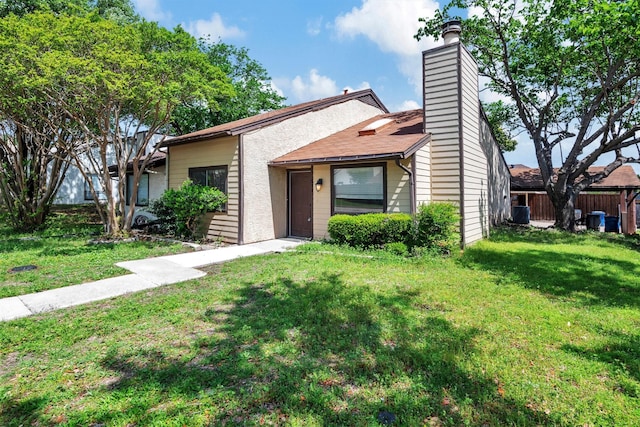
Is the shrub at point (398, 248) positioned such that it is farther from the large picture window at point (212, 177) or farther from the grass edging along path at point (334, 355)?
the large picture window at point (212, 177)

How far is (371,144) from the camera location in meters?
9.26

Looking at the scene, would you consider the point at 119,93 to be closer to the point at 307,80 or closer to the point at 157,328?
the point at 157,328

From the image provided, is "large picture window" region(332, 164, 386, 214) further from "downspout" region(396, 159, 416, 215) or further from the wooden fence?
the wooden fence

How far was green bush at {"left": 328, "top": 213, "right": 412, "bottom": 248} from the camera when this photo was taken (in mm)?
7988

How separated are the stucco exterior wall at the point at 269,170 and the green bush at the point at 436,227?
4351mm

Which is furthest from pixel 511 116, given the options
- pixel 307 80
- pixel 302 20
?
pixel 302 20

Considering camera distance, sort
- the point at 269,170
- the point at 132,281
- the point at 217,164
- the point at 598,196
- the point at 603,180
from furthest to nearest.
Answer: the point at 598,196 → the point at 603,180 → the point at 269,170 → the point at 217,164 → the point at 132,281

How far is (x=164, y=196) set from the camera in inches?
405

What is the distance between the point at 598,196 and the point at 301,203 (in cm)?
1761

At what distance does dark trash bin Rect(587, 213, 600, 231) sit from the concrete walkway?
636 inches

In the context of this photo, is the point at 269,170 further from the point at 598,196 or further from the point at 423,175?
the point at 598,196

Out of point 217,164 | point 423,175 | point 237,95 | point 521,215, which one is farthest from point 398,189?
point 237,95

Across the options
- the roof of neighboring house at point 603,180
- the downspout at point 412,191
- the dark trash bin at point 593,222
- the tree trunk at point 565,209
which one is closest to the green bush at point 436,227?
the downspout at point 412,191

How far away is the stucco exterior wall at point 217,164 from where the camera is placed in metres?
9.60
